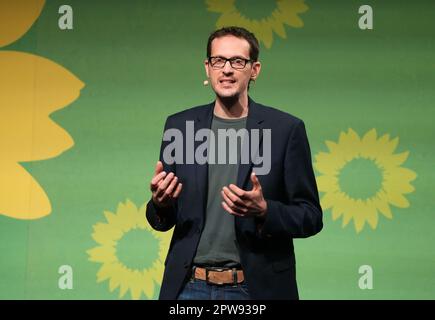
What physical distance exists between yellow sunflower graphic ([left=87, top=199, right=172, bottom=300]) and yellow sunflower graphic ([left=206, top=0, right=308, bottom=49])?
1.07 meters

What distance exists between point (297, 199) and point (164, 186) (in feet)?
1.32

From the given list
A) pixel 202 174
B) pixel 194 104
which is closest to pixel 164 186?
pixel 202 174

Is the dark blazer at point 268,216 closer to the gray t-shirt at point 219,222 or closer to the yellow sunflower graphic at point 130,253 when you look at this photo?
the gray t-shirt at point 219,222

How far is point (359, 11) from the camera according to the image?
3.47 metres

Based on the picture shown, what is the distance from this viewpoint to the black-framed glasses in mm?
2111

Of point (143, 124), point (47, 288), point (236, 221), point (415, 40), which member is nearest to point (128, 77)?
point (143, 124)

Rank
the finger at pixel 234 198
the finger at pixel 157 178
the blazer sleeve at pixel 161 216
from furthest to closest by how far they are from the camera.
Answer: the blazer sleeve at pixel 161 216 → the finger at pixel 157 178 → the finger at pixel 234 198

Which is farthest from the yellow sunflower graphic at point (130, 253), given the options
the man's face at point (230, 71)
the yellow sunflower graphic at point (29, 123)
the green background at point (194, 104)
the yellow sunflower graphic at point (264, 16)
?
the man's face at point (230, 71)

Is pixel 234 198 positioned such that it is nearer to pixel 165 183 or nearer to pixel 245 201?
pixel 245 201

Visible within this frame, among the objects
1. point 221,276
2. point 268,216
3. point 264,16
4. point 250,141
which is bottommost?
point 221,276

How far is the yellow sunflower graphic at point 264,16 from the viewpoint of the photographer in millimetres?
3467

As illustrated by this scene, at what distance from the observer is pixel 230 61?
2.11 meters

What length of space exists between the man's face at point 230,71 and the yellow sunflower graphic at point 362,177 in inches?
54.2
